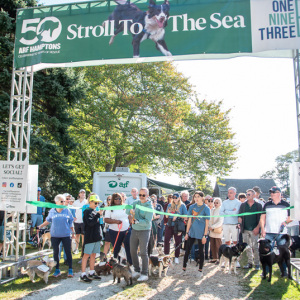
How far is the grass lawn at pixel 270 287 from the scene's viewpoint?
5.58m

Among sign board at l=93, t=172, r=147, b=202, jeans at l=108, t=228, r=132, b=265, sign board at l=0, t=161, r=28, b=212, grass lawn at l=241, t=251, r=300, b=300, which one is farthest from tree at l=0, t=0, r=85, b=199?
grass lawn at l=241, t=251, r=300, b=300

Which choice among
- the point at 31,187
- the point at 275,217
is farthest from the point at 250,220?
the point at 31,187

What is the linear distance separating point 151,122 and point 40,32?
14905 mm

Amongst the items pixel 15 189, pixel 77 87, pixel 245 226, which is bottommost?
pixel 245 226

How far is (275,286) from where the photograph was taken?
614 centimetres

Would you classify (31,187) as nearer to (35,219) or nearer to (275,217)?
(35,219)

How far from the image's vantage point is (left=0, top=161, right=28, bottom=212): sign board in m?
6.75

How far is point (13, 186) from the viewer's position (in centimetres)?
682

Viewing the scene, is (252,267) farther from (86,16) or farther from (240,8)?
Answer: (86,16)

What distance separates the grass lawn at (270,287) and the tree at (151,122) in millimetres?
14299

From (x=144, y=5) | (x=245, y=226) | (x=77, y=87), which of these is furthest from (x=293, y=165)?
(x=77, y=87)

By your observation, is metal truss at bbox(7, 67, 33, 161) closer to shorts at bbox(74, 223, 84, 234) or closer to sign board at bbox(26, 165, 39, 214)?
sign board at bbox(26, 165, 39, 214)

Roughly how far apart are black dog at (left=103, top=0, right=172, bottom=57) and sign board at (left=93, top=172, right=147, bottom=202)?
6.49m

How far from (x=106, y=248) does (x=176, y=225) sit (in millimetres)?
1784
